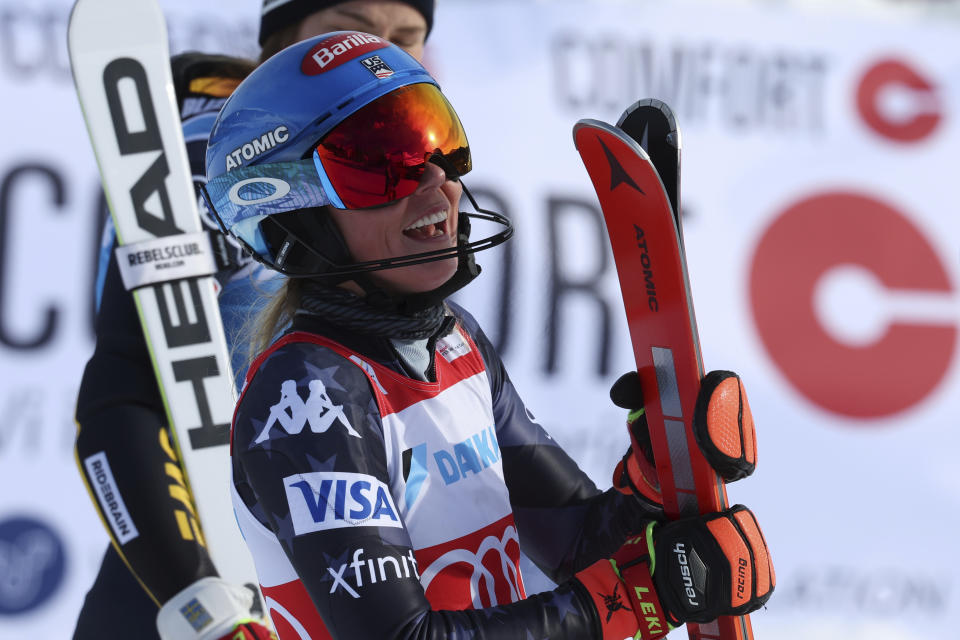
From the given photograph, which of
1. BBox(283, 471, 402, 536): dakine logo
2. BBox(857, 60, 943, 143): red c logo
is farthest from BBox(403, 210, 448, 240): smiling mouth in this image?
BBox(857, 60, 943, 143): red c logo

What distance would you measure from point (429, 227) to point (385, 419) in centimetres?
35

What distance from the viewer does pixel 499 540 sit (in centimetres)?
164

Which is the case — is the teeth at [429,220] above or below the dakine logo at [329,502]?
above

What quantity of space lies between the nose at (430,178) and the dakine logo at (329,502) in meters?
0.49

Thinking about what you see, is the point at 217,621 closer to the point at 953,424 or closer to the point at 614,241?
the point at 614,241

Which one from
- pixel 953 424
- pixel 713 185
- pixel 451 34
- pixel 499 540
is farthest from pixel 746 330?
pixel 499 540

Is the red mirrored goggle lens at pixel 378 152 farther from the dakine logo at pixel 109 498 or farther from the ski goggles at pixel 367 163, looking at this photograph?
the dakine logo at pixel 109 498

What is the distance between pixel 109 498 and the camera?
2.20 meters

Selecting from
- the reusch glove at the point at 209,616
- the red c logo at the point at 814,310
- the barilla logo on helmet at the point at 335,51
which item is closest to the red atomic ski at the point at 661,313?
the barilla logo on helmet at the point at 335,51

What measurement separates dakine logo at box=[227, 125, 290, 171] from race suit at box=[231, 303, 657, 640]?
28cm

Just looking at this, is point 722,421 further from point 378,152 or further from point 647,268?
point 378,152

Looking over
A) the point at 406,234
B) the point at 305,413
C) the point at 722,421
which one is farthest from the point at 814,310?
the point at 305,413

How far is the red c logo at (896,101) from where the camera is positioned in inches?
199

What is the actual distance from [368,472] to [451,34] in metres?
3.50
